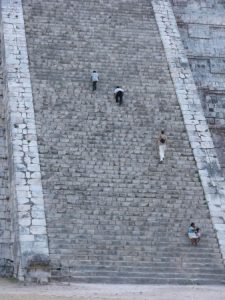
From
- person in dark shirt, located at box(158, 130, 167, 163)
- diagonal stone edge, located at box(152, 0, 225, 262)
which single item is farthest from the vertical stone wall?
diagonal stone edge, located at box(152, 0, 225, 262)

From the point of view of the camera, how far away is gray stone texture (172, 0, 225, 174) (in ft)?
81.4

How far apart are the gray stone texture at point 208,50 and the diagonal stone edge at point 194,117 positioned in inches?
31.4

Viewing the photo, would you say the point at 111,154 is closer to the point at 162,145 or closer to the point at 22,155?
the point at 162,145

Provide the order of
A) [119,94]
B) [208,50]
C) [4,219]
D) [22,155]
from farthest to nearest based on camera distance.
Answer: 1. [208,50]
2. [119,94]
3. [22,155]
4. [4,219]

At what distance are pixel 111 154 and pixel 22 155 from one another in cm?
272

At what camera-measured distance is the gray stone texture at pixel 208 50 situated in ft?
81.4

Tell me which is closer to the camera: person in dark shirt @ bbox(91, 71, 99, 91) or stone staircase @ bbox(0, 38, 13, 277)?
stone staircase @ bbox(0, 38, 13, 277)

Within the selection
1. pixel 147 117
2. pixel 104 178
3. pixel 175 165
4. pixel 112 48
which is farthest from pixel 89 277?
pixel 112 48

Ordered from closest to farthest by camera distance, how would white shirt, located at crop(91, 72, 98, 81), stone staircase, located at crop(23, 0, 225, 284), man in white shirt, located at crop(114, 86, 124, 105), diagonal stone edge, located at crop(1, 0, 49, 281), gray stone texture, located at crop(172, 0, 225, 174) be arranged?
diagonal stone edge, located at crop(1, 0, 49, 281) < stone staircase, located at crop(23, 0, 225, 284) < man in white shirt, located at crop(114, 86, 124, 105) < white shirt, located at crop(91, 72, 98, 81) < gray stone texture, located at crop(172, 0, 225, 174)

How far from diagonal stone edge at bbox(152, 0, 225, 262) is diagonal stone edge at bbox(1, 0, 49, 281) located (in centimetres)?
499

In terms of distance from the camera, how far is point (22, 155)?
66.6ft

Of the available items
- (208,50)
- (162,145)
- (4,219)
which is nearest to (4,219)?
(4,219)

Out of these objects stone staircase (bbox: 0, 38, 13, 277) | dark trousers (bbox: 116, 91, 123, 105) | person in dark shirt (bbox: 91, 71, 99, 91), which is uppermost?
person in dark shirt (bbox: 91, 71, 99, 91)

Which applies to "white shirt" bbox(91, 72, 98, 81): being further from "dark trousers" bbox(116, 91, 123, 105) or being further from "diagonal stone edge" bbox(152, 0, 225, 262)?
"diagonal stone edge" bbox(152, 0, 225, 262)
